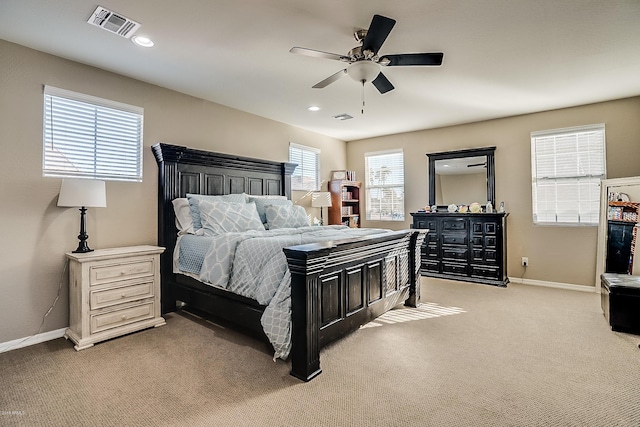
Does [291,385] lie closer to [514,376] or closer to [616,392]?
[514,376]

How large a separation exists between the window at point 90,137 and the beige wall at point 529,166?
4553 millimetres

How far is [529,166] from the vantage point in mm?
4746

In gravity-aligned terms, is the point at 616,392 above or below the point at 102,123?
below

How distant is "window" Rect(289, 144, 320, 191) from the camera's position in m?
5.45

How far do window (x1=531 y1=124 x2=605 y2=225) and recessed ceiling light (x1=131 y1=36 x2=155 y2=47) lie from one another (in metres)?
5.12

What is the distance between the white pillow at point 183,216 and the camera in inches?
134

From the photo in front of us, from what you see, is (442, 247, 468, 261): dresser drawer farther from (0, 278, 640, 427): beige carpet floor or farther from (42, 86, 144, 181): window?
(42, 86, 144, 181): window

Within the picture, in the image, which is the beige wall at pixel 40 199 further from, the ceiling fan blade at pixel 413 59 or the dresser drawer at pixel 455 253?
the dresser drawer at pixel 455 253

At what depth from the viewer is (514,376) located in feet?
6.83

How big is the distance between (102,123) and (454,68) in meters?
3.64

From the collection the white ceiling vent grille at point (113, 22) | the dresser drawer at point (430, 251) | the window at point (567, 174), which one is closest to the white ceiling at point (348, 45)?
the white ceiling vent grille at point (113, 22)

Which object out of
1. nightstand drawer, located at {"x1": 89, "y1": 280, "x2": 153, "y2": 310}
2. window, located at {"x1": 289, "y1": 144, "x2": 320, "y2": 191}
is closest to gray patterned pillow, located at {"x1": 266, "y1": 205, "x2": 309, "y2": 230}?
window, located at {"x1": 289, "y1": 144, "x2": 320, "y2": 191}

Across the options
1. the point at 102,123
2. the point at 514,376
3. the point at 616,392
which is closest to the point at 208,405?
the point at 514,376

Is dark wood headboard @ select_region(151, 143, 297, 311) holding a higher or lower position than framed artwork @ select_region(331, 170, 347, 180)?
lower
